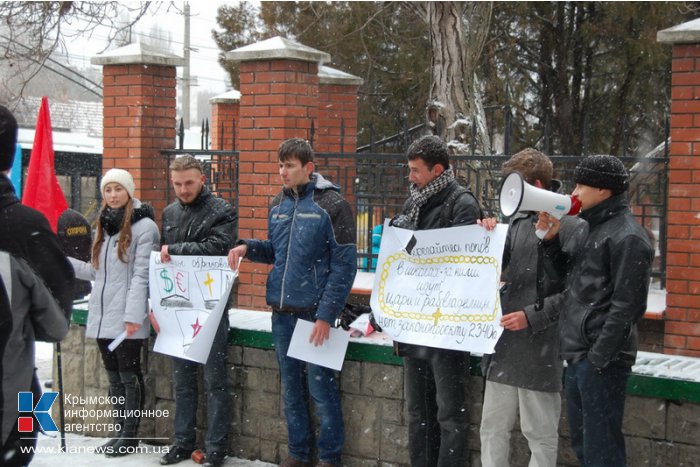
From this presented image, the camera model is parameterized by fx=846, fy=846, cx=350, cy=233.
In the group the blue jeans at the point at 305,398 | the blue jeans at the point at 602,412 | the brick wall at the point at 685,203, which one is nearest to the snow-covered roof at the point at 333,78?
the brick wall at the point at 685,203

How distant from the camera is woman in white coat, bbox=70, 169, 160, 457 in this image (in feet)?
17.5

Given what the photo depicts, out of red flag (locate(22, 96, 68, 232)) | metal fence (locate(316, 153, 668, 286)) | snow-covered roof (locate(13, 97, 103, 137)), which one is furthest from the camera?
snow-covered roof (locate(13, 97, 103, 137))

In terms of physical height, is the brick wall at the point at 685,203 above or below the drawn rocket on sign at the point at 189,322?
above

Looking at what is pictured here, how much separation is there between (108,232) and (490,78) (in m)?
12.2

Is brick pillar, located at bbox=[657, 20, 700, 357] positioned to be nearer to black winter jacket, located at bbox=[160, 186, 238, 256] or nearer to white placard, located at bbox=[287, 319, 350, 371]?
white placard, located at bbox=[287, 319, 350, 371]

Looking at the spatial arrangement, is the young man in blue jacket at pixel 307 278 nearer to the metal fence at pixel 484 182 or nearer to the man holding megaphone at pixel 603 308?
the man holding megaphone at pixel 603 308

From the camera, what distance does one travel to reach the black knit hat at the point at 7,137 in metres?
3.60

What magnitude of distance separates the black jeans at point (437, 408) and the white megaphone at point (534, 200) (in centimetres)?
96

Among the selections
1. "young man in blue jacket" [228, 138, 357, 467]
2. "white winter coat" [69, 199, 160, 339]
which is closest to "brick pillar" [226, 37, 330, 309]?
"white winter coat" [69, 199, 160, 339]

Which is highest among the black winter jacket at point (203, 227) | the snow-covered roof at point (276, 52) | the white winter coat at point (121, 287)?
the snow-covered roof at point (276, 52)

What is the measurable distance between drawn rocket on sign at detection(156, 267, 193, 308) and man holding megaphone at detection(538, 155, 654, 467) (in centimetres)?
247

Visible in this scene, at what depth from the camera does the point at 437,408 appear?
14.8 feet

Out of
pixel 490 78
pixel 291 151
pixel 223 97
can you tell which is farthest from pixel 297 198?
pixel 490 78

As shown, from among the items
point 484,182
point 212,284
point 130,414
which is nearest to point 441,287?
point 212,284
